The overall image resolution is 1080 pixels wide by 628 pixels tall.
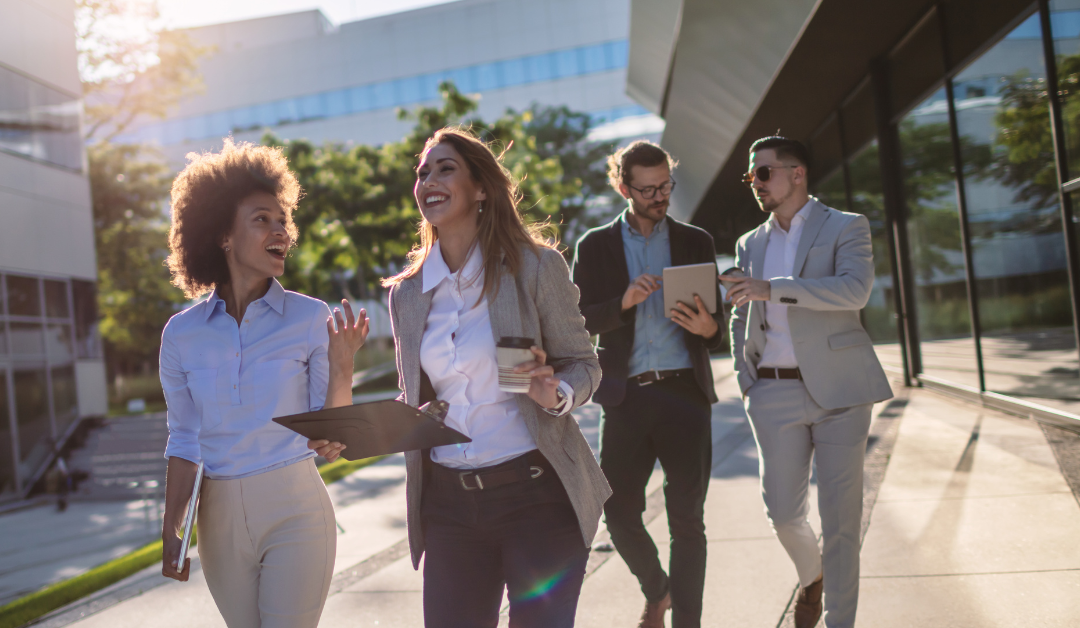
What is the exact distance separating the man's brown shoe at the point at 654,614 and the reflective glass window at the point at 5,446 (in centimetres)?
1705

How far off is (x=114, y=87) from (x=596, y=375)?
1179 inches

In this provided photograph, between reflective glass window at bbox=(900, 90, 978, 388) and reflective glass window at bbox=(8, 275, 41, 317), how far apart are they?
16.7 m

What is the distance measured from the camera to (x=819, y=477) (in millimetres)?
3219

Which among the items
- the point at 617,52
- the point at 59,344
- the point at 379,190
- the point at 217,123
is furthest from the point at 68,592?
the point at 217,123

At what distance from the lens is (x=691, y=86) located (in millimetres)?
13055

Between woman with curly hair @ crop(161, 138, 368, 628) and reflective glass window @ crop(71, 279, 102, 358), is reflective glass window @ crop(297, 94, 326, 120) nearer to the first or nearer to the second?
reflective glass window @ crop(71, 279, 102, 358)

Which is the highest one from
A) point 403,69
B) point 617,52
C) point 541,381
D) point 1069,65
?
point 403,69

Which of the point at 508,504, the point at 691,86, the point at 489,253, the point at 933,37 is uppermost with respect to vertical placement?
the point at 691,86

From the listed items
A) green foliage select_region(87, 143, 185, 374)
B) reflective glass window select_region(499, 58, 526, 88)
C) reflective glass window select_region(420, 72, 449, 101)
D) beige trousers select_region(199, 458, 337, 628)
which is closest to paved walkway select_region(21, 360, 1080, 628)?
beige trousers select_region(199, 458, 337, 628)

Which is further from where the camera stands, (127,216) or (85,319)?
(127,216)

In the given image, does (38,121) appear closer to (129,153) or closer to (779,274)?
(129,153)

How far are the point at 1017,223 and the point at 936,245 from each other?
6.96ft

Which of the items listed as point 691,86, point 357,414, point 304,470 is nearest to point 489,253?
point 357,414

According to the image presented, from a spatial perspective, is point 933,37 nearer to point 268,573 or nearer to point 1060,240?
point 1060,240
